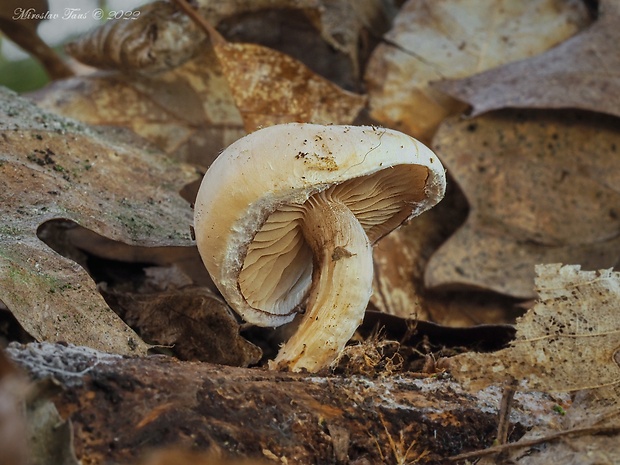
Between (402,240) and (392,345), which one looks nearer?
(392,345)

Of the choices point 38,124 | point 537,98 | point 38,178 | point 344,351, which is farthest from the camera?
point 537,98

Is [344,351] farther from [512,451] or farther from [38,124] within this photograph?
[38,124]

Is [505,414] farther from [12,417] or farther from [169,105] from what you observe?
[169,105]

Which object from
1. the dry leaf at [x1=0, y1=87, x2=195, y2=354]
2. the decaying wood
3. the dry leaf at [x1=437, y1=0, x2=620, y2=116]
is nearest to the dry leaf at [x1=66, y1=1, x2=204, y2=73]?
the dry leaf at [x1=0, y1=87, x2=195, y2=354]

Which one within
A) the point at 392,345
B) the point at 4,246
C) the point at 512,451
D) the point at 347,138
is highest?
the point at 347,138

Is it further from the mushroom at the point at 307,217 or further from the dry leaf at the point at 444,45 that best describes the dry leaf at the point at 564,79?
the mushroom at the point at 307,217

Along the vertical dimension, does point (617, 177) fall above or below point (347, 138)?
below

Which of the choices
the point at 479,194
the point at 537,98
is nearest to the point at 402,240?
the point at 479,194

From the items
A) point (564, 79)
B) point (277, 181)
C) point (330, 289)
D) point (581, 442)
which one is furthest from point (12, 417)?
point (564, 79)
